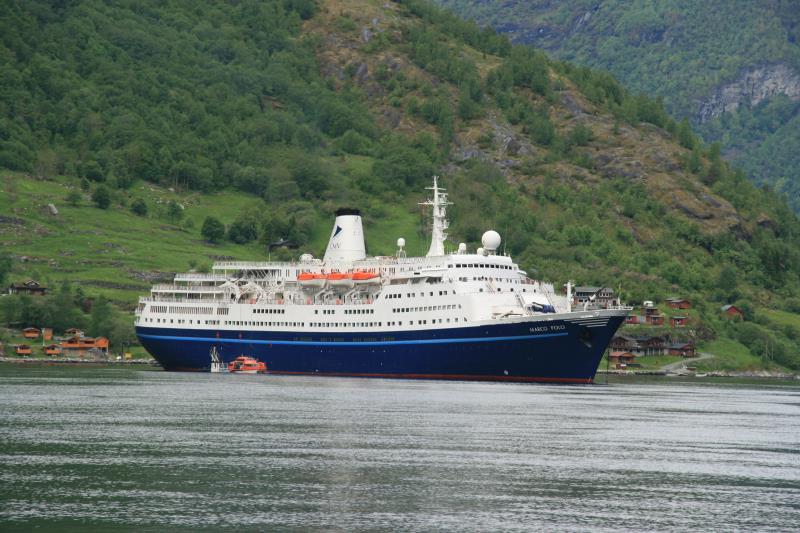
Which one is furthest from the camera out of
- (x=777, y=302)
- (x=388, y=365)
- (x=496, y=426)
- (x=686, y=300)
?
(x=777, y=302)

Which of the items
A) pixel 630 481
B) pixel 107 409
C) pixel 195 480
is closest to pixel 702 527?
pixel 630 481

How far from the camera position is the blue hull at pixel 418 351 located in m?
101

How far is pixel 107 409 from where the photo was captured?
71.9 metres

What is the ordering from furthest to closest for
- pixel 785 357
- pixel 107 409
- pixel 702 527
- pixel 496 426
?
pixel 785 357 < pixel 107 409 < pixel 496 426 < pixel 702 527

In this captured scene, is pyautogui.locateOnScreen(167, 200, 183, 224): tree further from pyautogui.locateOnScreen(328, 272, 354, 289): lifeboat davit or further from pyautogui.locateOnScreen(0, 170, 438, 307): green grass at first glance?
pyautogui.locateOnScreen(328, 272, 354, 289): lifeboat davit

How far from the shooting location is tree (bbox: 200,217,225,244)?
188m

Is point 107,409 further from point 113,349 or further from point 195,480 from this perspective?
point 113,349

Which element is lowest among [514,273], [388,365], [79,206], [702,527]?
[702,527]

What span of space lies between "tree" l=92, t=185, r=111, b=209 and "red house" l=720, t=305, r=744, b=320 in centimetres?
9039

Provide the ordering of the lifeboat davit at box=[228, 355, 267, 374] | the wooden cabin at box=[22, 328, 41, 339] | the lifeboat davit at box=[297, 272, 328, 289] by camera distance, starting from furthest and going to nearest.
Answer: the wooden cabin at box=[22, 328, 41, 339]
the lifeboat davit at box=[297, 272, 328, 289]
the lifeboat davit at box=[228, 355, 267, 374]

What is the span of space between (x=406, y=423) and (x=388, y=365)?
43.7 metres

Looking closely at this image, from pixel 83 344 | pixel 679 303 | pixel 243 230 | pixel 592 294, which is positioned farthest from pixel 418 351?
pixel 243 230

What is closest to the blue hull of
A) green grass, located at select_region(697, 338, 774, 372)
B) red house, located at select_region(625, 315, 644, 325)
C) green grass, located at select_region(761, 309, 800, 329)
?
green grass, located at select_region(697, 338, 774, 372)

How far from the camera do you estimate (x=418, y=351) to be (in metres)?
107
